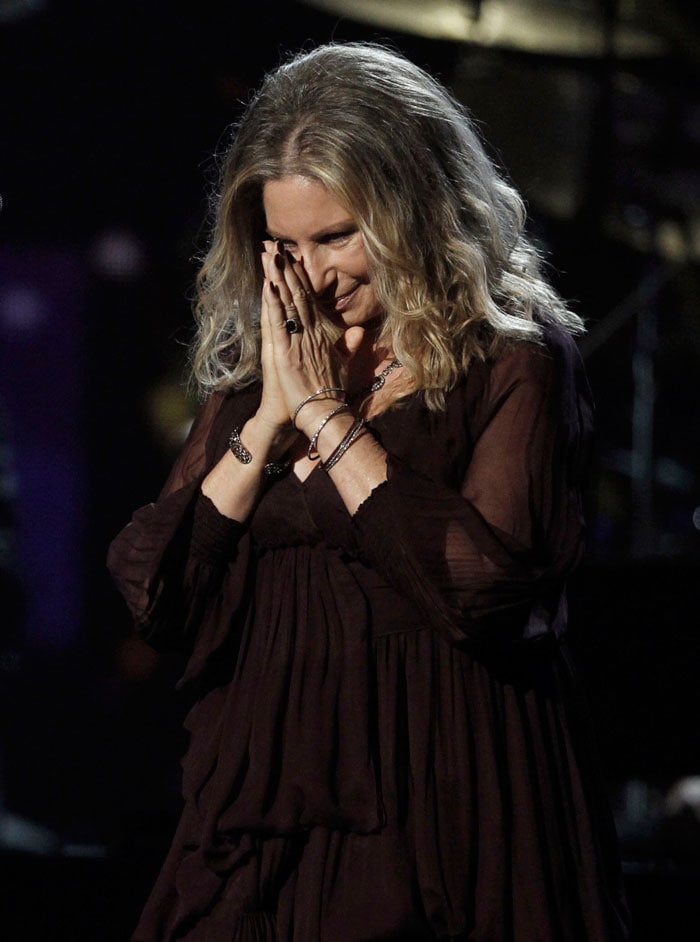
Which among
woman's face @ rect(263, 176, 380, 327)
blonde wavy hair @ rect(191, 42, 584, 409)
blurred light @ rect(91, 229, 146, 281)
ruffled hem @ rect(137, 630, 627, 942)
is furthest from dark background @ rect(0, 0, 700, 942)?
ruffled hem @ rect(137, 630, 627, 942)

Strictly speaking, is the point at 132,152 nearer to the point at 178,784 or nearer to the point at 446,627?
the point at 178,784

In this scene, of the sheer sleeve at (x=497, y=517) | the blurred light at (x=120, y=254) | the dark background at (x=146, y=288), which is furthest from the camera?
the blurred light at (x=120, y=254)

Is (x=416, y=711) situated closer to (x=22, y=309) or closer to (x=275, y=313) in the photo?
(x=275, y=313)

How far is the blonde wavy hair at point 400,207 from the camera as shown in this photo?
5.40 feet

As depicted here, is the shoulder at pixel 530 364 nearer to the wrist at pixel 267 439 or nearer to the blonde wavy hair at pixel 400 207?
the blonde wavy hair at pixel 400 207

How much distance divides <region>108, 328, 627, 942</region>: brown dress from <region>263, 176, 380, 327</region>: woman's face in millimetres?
193

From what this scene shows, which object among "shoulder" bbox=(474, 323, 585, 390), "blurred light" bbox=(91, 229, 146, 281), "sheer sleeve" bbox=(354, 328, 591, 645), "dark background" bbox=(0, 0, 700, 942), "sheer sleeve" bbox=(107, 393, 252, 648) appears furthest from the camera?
"blurred light" bbox=(91, 229, 146, 281)

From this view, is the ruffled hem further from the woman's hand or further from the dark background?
the dark background

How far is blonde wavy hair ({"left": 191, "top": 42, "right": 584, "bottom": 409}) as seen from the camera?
1646 millimetres

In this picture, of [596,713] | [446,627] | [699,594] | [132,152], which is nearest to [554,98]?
[132,152]

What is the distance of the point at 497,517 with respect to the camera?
5.01ft

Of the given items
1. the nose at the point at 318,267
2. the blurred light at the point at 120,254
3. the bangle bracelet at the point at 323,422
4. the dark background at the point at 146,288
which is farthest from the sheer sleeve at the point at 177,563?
the blurred light at the point at 120,254

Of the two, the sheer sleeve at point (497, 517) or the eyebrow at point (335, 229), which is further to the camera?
the eyebrow at point (335, 229)

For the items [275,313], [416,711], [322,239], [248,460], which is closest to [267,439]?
[248,460]
